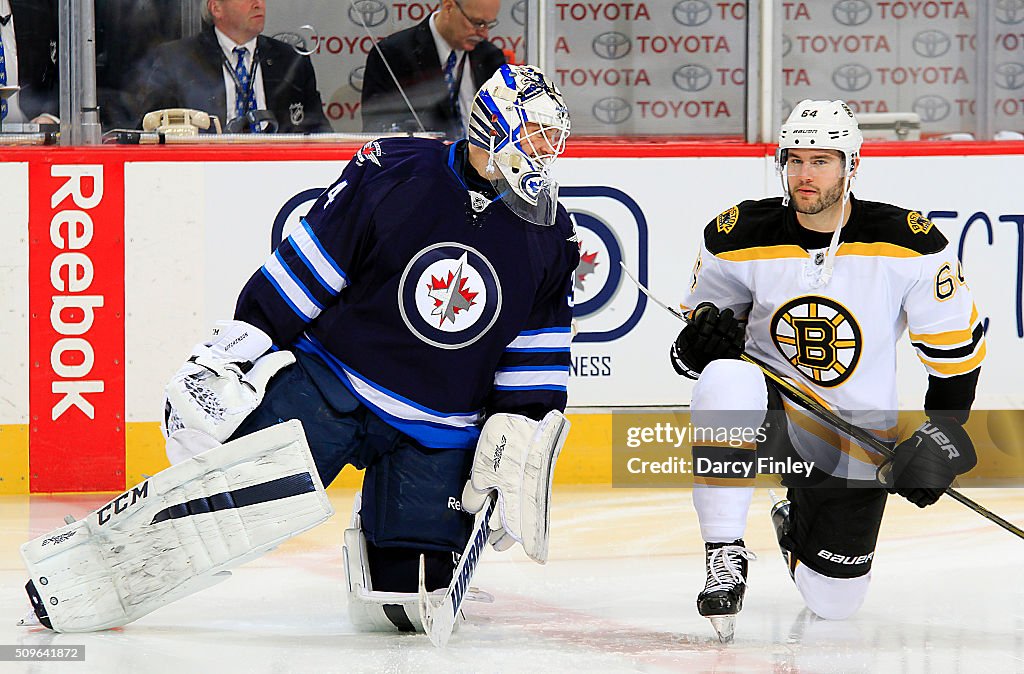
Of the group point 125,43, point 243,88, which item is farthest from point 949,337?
point 125,43

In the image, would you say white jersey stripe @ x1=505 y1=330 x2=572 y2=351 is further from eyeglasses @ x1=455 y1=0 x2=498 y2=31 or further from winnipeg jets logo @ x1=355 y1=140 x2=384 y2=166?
eyeglasses @ x1=455 y1=0 x2=498 y2=31

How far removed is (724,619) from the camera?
2.49m

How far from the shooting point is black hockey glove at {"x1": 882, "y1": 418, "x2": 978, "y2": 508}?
2607 millimetres

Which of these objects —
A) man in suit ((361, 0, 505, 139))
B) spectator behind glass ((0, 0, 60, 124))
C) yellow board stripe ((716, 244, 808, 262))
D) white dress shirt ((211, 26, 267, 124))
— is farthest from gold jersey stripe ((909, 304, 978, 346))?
spectator behind glass ((0, 0, 60, 124))

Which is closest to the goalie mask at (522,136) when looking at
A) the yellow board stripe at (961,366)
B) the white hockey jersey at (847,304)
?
the white hockey jersey at (847,304)

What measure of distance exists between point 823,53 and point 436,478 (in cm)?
238

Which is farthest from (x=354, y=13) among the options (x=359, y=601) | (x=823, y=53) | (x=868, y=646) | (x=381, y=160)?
(x=868, y=646)

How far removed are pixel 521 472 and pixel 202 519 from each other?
55 cm

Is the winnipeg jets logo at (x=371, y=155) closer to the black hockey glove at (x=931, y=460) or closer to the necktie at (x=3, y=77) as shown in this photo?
the black hockey glove at (x=931, y=460)

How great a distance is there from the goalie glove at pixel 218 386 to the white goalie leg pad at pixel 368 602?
351 millimetres

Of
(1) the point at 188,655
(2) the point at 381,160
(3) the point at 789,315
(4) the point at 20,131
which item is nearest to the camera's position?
(1) the point at 188,655

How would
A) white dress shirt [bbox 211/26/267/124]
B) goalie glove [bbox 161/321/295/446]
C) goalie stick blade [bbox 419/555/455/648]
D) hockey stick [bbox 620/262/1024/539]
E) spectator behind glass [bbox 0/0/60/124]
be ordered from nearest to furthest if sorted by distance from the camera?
1. goalie glove [bbox 161/321/295/446]
2. goalie stick blade [bbox 419/555/455/648]
3. hockey stick [bbox 620/262/1024/539]
4. spectator behind glass [bbox 0/0/60/124]
5. white dress shirt [bbox 211/26/267/124]

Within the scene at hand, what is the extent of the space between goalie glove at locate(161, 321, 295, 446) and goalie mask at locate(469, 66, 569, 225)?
51 centimetres

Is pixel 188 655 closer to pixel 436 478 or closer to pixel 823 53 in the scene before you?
pixel 436 478
